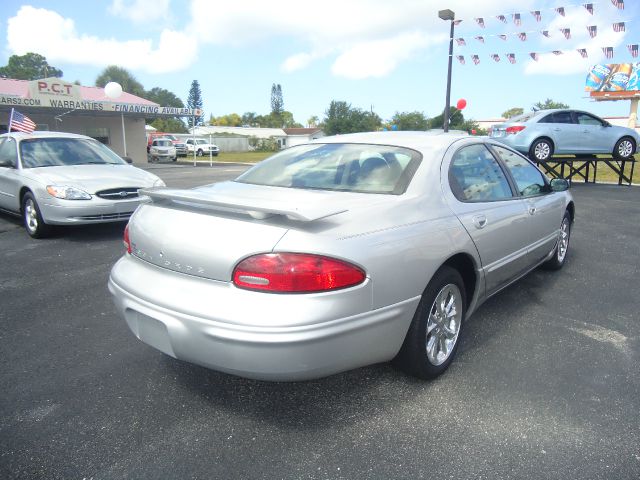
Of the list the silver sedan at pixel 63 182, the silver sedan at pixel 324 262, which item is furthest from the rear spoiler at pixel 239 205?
the silver sedan at pixel 63 182

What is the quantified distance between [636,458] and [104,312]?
365 cm

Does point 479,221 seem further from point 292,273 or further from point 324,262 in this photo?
point 292,273

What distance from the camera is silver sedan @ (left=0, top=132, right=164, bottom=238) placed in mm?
6145

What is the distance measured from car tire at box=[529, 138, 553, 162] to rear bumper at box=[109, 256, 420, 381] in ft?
36.6

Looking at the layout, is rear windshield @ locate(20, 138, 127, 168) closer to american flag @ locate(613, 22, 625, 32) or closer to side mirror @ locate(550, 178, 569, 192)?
side mirror @ locate(550, 178, 569, 192)

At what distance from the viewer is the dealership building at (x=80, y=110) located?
2250cm

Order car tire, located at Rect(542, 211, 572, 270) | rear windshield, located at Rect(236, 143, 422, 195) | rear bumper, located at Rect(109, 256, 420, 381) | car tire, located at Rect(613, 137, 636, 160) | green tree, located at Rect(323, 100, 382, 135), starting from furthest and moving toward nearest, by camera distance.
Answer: green tree, located at Rect(323, 100, 382, 135) → car tire, located at Rect(613, 137, 636, 160) → car tire, located at Rect(542, 211, 572, 270) → rear windshield, located at Rect(236, 143, 422, 195) → rear bumper, located at Rect(109, 256, 420, 381)

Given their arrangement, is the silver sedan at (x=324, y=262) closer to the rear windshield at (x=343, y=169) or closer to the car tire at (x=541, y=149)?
the rear windshield at (x=343, y=169)

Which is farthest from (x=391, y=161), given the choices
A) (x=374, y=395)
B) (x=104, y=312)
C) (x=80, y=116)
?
(x=80, y=116)

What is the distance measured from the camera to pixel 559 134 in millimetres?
12211

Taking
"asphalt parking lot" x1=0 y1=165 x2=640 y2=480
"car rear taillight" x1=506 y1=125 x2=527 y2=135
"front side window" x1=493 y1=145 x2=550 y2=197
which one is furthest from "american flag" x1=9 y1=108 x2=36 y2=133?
"car rear taillight" x1=506 y1=125 x2=527 y2=135

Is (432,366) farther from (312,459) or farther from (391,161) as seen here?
(391,161)

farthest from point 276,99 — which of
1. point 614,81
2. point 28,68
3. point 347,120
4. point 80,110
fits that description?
point 80,110

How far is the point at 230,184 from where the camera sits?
3285 mm
